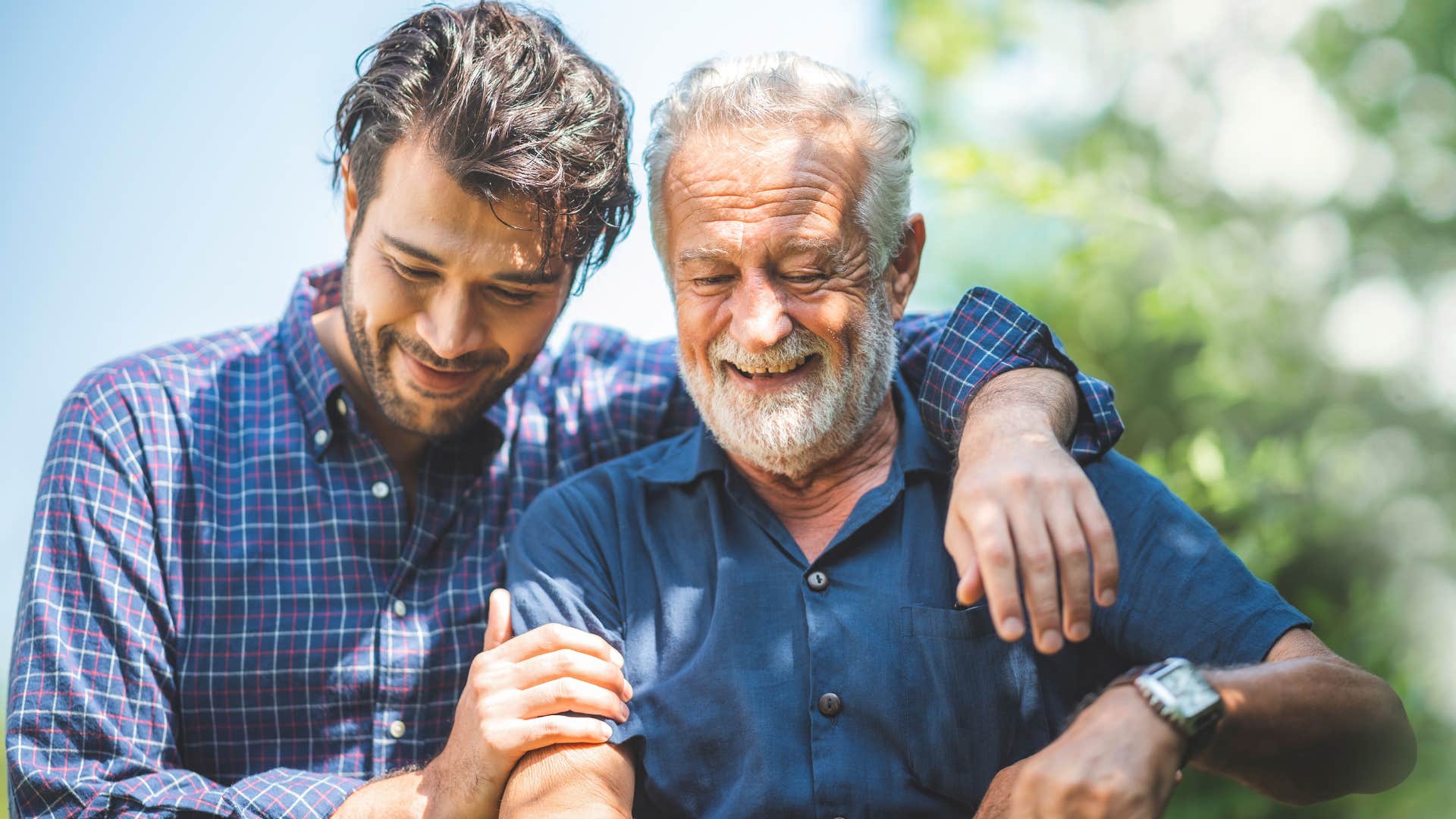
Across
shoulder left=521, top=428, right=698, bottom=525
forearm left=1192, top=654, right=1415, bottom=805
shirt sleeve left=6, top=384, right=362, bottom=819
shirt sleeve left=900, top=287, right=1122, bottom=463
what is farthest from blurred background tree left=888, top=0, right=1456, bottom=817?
shirt sleeve left=6, top=384, right=362, bottom=819

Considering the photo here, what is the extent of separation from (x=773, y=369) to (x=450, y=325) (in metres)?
0.76

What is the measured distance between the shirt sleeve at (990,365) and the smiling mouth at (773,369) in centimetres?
30

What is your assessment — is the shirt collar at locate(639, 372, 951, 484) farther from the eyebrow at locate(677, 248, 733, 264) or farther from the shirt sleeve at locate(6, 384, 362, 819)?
the shirt sleeve at locate(6, 384, 362, 819)

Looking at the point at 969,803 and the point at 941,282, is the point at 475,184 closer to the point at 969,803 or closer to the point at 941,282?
the point at 969,803

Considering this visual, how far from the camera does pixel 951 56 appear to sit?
431 cm

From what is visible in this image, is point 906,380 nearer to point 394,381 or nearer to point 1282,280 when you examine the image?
point 394,381

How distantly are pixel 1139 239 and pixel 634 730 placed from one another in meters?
2.44

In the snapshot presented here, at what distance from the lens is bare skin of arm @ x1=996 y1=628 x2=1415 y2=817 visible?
1.61 m

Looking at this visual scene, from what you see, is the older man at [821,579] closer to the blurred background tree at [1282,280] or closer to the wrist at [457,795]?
the wrist at [457,795]

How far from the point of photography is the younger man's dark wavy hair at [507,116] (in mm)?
2566

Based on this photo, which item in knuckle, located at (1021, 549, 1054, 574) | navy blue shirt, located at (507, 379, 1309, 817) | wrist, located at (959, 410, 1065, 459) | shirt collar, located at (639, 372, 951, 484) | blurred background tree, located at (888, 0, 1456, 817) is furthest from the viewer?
blurred background tree, located at (888, 0, 1456, 817)

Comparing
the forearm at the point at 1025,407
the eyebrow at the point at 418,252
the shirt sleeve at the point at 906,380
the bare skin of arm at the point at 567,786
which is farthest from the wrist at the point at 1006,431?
the eyebrow at the point at 418,252

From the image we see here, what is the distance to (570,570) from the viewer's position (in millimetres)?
2383

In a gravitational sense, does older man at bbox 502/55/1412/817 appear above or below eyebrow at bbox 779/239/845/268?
below
